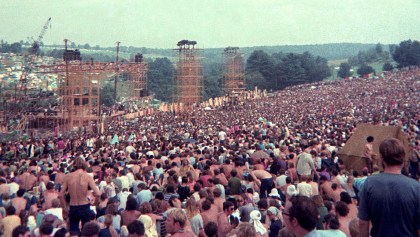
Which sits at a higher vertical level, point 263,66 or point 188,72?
point 263,66

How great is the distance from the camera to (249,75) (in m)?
93.9

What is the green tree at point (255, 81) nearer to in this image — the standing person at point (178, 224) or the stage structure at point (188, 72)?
the stage structure at point (188, 72)

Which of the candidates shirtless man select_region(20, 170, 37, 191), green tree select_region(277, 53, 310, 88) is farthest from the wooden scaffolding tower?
shirtless man select_region(20, 170, 37, 191)

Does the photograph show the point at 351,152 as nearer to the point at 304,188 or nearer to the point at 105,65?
the point at 304,188

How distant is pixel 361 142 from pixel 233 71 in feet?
180

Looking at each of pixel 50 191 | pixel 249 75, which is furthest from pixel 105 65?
pixel 249 75

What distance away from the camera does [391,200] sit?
13.3ft

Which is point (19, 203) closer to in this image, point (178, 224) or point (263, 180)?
point (178, 224)

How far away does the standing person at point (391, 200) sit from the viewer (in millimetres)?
4020

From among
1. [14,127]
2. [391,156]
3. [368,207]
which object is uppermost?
[391,156]

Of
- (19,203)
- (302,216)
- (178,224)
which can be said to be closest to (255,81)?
(19,203)

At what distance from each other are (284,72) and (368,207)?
302ft

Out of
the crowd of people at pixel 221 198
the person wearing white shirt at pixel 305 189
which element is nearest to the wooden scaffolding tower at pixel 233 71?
the crowd of people at pixel 221 198

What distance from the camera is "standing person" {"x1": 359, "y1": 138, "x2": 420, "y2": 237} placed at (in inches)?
158
